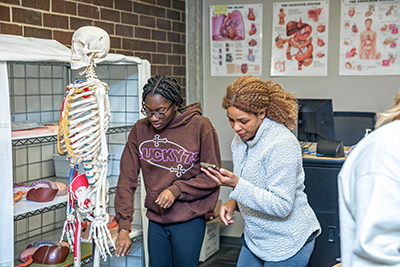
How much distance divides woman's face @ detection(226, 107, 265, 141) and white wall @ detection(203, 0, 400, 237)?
7.31 ft

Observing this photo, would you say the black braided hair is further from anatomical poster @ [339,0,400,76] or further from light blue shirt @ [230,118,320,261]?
anatomical poster @ [339,0,400,76]

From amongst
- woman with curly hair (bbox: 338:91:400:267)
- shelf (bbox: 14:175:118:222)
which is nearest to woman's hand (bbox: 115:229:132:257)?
shelf (bbox: 14:175:118:222)

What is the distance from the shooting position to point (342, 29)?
3604 millimetres

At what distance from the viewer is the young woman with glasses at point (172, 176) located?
1.88 meters

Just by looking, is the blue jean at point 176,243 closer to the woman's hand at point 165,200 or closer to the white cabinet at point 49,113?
the woman's hand at point 165,200

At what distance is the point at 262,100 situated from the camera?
1.59 m

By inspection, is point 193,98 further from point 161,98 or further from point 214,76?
point 161,98

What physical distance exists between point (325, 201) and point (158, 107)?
1506mm

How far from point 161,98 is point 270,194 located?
2.19ft

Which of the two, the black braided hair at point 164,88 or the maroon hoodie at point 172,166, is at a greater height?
the black braided hair at point 164,88

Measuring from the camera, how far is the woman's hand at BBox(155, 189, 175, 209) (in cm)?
175

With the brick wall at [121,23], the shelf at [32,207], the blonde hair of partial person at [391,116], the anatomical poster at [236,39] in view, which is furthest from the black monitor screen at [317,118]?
the blonde hair of partial person at [391,116]

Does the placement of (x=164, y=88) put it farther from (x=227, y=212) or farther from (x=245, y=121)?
(x=227, y=212)

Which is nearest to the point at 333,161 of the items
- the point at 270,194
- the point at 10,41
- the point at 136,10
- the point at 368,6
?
the point at 270,194
